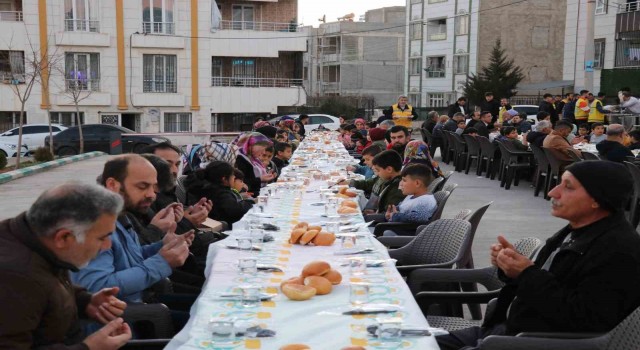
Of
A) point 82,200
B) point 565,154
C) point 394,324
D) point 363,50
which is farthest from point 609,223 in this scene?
point 363,50

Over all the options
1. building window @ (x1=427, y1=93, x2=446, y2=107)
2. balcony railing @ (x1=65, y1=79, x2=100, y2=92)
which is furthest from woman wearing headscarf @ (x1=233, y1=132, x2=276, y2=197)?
building window @ (x1=427, y1=93, x2=446, y2=107)

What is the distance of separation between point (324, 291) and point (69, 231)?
136cm

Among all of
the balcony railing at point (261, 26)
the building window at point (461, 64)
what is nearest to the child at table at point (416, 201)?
the balcony railing at point (261, 26)

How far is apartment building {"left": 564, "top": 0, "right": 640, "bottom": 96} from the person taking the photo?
31453mm

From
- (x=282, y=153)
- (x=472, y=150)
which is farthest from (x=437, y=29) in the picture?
(x=282, y=153)

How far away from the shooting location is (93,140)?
27.4 metres

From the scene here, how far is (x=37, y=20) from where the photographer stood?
34.2 metres

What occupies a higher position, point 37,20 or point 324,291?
point 37,20

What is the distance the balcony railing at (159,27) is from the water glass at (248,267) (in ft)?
107

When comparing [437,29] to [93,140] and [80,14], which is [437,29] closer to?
[80,14]

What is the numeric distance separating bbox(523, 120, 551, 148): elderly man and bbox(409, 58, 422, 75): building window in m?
42.6

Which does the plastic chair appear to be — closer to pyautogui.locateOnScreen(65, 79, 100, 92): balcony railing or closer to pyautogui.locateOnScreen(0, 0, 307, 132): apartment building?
pyautogui.locateOnScreen(0, 0, 307, 132): apartment building

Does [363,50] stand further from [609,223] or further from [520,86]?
[609,223]

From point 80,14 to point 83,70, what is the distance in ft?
8.26
